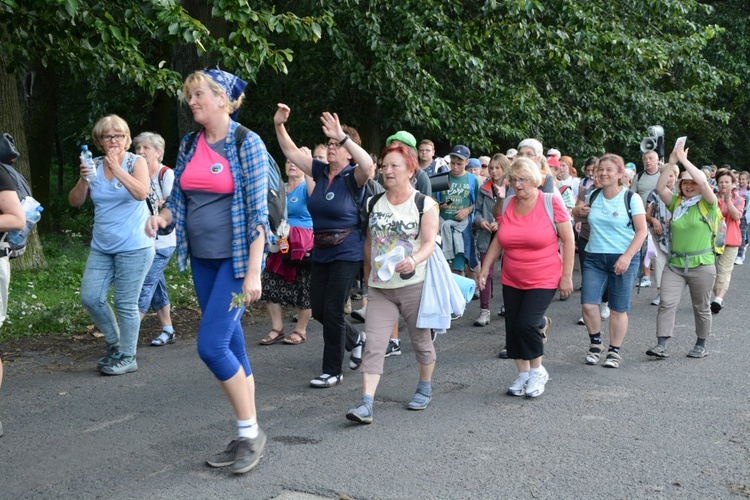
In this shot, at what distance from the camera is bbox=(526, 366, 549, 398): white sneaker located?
615 cm

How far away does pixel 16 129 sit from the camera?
11.7 meters

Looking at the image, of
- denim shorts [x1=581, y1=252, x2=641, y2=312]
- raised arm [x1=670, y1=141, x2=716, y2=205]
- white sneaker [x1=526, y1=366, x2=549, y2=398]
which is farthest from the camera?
raised arm [x1=670, y1=141, x2=716, y2=205]

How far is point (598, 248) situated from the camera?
24.3 ft

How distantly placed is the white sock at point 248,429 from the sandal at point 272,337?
11.2 ft

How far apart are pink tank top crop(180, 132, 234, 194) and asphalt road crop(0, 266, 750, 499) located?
144 cm

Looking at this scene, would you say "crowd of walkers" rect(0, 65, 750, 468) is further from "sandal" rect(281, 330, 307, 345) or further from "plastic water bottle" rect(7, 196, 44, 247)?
"plastic water bottle" rect(7, 196, 44, 247)

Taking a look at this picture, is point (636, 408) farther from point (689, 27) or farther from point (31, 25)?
point (689, 27)

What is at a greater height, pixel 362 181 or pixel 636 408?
pixel 362 181

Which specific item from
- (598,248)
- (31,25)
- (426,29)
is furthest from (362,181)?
(426,29)

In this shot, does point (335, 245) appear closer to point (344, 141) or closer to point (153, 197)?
point (344, 141)

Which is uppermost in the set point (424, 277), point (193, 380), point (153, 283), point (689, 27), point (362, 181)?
point (689, 27)

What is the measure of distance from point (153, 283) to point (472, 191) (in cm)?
386

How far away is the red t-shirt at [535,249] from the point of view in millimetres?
6238

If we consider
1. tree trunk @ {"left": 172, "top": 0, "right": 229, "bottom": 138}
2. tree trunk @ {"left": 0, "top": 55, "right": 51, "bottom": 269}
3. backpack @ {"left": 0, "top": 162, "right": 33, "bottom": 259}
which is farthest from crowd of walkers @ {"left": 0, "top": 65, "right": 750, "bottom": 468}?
tree trunk @ {"left": 172, "top": 0, "right": 229, "bottom": 138}
